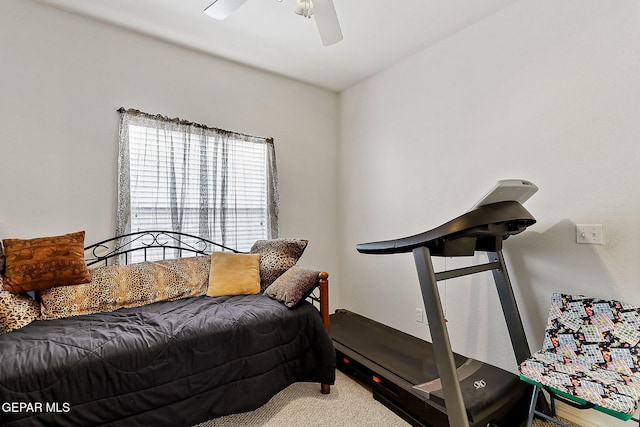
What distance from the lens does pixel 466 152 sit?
2.47 metres

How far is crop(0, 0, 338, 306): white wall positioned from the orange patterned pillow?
27 cm

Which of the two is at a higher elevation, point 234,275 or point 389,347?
point 234,275

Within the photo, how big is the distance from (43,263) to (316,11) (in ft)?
7.37

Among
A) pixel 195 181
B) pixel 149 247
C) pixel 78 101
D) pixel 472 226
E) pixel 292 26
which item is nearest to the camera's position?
pixel 472 226

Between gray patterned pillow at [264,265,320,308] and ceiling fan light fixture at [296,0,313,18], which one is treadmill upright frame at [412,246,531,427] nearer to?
gray patterned pillow at [264,265,320,308]

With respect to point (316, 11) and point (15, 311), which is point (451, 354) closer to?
point (316, 11)

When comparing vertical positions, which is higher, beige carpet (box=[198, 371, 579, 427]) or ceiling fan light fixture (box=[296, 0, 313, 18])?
ceiling fan light fixture (box=[296, 0, 313, 18])

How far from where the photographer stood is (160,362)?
163cm

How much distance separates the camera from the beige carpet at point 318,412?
1.87 metres

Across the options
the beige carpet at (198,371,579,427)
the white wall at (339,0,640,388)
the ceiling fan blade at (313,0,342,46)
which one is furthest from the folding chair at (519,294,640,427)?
the ceiling fan blade at (313,0,342,46)

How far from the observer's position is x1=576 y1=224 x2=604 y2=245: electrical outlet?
1.79 m

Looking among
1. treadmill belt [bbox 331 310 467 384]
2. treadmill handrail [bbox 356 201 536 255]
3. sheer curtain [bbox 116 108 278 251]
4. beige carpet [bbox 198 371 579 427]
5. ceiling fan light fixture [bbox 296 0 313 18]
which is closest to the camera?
treadmill handrail [bbox 356 201 536 255]

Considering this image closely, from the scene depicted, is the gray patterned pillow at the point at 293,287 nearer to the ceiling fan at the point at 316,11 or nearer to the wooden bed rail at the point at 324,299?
the wooden bed rail at the point at 324,299

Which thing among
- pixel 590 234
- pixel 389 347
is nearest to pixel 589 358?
pixel 590 234
